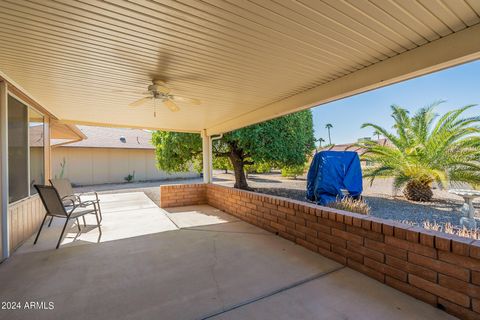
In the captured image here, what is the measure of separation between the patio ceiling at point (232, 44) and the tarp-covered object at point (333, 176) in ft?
11.7

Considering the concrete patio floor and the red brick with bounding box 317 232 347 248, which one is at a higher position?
the red brick with bounding box 317 232 347 248

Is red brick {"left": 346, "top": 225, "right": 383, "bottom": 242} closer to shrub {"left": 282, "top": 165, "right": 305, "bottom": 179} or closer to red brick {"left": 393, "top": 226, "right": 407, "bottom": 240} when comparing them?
red brick {"left": 393, "top": 226, "right": 407, "bottom": 240}

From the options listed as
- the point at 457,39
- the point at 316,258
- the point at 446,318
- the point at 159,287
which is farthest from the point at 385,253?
the point at 159,287

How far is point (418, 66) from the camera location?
2.48 metres

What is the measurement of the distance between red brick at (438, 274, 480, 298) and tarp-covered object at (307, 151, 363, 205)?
4.54 m

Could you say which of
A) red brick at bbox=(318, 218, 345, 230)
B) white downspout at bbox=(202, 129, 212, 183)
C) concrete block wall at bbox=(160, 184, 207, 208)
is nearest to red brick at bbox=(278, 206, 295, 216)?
red brick at bbox=(318, 218, 345, 230)

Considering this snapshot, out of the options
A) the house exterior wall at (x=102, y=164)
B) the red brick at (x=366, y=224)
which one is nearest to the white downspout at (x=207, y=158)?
the red brick at (x=366, y=224)

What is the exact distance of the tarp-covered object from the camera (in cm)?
679

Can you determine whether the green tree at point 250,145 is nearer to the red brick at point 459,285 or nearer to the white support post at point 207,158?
the white support post at point 207,158

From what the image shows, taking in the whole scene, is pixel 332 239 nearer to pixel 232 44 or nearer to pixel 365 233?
pixel 365 233

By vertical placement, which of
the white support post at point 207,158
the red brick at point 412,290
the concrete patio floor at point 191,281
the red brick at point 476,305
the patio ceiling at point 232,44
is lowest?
the concrete patio floor at point 191,281

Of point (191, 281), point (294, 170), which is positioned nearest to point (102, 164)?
point (294, 170)

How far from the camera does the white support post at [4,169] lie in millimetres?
Answer: 3148

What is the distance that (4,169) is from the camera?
10.5ft
